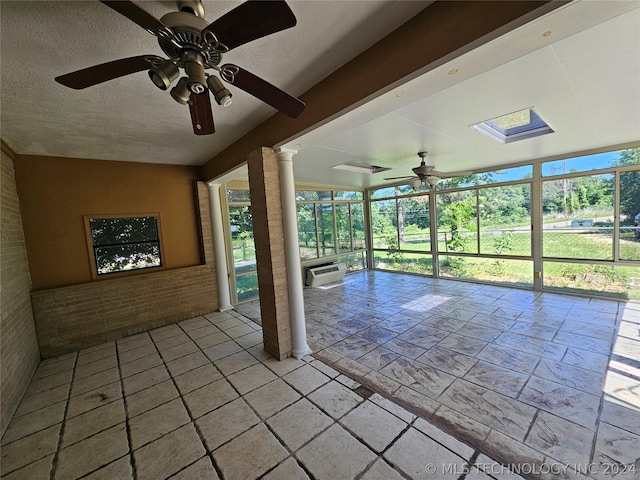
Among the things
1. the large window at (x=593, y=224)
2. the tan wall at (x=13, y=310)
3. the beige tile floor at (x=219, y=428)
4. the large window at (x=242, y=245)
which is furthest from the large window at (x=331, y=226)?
the tan wall at (x=13, y=310)

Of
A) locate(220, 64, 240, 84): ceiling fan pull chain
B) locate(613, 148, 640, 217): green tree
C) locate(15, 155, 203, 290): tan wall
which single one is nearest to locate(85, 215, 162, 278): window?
locate(15, 155, 203, 290): tan wall

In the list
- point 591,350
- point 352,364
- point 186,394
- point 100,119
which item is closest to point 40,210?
point 100,119

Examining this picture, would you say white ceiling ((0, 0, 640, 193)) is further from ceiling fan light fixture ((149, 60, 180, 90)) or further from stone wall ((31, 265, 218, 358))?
stone wall ((31, 265, 218, 358))

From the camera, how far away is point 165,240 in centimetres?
430

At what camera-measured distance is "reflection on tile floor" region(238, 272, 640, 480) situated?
5.70ft

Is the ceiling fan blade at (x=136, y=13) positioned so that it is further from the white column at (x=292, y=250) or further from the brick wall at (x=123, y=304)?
the brick wall at (x=123, y=304)

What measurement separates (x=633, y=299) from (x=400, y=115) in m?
5.18

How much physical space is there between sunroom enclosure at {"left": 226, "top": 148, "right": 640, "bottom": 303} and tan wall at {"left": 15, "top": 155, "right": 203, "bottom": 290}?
1152mm

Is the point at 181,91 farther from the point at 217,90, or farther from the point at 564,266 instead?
the point at 564,266

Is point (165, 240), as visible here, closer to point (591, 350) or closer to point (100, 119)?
point (100, 119)

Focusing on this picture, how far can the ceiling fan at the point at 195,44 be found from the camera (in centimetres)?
98

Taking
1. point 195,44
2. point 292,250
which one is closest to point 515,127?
point 292,250

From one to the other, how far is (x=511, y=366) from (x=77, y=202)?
18.8 ft

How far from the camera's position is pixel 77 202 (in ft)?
11.7
